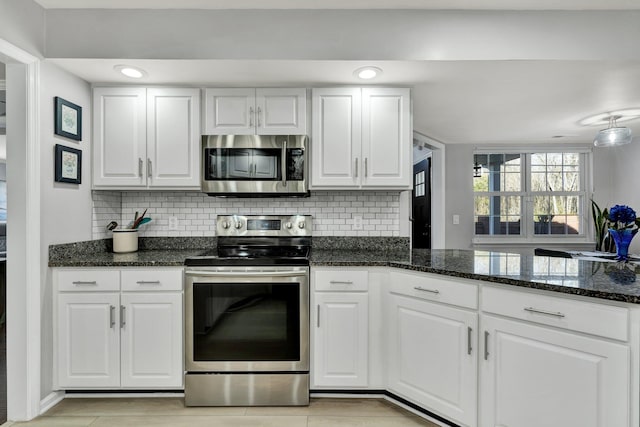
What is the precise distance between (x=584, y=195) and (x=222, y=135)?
16.6ft

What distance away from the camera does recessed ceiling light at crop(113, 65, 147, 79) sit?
2.33 m

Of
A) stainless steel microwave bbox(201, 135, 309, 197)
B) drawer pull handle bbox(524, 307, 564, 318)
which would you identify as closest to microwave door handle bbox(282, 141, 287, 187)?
stainless steel microwave bbox(201, 135, 309, 197)

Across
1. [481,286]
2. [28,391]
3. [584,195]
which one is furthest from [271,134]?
[584,195]

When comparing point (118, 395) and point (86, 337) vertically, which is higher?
point (86, 337)

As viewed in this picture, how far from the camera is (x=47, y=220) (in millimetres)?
2227

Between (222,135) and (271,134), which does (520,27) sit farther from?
(222,135)

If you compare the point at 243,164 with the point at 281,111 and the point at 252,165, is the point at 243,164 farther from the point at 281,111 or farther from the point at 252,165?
the point at 281,111

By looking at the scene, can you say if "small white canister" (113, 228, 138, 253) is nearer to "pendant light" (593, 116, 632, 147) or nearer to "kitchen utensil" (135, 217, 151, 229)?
"kitchen utensil" (135, 217, 151, 229)

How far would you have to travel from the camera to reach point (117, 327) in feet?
7.43

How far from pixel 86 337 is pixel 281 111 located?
6.27ft

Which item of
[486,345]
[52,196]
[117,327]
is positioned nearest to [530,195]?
[486,345]

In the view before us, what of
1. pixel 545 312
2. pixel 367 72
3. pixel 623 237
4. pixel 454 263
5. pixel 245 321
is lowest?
pixel 245 321

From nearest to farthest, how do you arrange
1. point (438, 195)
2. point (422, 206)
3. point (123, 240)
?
point (123, 240)
point (438, 195)
point (422, 206)

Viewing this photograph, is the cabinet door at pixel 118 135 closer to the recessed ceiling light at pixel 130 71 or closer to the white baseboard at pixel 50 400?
the recessed ceiling light at pixel 130 71
